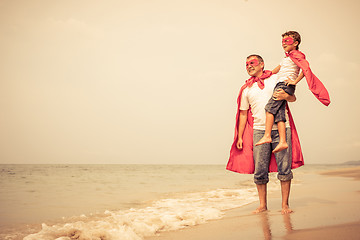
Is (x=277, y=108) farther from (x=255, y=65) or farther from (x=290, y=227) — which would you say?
(x=290, y=227)

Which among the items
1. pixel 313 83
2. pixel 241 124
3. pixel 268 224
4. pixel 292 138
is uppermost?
pixel 313 83

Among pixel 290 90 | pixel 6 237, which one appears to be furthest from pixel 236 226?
pixel 6 237

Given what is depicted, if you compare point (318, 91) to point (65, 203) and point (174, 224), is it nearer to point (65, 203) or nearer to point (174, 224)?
point (174, 224)

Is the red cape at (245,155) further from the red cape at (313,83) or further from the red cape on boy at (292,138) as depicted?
the red cape at (313,83)

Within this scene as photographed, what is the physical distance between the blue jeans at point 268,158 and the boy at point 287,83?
0.15 meters

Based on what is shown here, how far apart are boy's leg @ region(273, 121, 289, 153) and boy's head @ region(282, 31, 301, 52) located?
3.11 ft

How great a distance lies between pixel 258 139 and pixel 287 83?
0.84m

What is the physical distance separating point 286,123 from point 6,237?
3.92 m

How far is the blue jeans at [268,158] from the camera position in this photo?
3471 millimetres

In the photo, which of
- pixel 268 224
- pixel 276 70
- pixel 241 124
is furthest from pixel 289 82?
pixel 268 224

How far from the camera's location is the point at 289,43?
11.3 feet

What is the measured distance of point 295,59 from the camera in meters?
3.33

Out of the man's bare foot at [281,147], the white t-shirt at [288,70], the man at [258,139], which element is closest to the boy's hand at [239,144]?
the man at [258,139]

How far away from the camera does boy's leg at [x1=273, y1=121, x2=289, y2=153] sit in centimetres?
334
